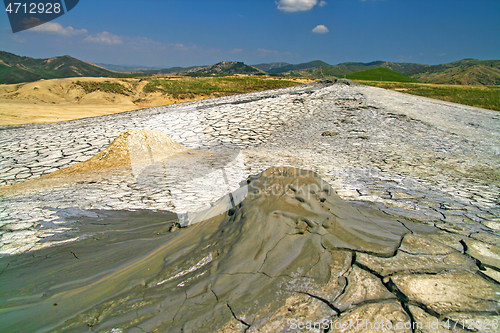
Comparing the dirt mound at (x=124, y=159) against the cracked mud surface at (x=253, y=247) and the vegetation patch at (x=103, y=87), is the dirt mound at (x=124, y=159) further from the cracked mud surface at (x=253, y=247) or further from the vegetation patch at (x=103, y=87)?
the vegetation patch at (x=103, y=87)

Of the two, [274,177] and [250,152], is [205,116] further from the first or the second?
[274,177]

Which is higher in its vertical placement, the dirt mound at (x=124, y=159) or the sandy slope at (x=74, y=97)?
the sandy slope at (x=74, y=97)

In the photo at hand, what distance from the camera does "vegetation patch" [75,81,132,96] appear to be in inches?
713

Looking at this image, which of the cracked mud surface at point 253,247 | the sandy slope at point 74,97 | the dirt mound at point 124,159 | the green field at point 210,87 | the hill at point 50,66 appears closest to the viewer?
the cracked mud surface at point 253,247

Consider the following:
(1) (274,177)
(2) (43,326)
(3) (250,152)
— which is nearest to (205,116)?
(3) (250,152)

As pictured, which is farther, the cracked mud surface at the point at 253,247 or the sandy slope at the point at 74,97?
the sandy slope at the point at 74,97

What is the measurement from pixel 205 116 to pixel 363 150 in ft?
16.1

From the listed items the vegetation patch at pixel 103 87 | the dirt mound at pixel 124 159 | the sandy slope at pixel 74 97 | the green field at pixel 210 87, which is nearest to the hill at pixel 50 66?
the sandy slope at pixel 74 97

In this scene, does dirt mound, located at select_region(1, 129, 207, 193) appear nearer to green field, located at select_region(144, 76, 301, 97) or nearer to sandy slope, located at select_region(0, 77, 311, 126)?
sandy slope, located at select_region(0, 77, 311, 126)

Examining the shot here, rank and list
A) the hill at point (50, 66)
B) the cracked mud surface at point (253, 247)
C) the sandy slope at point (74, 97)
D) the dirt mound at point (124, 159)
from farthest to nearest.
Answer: the hill at point (50, 66)
the sandy slope at point (74, 97)
the dirt mound at point (124, 159)
the cracked mud surface at point (253, 247)

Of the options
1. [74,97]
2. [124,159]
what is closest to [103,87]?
[74,97]

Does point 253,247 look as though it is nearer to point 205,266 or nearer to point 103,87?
point 205,266

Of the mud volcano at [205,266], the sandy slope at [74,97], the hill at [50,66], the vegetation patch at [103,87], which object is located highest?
the hill at [50,66]

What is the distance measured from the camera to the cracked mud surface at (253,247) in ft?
4.73
